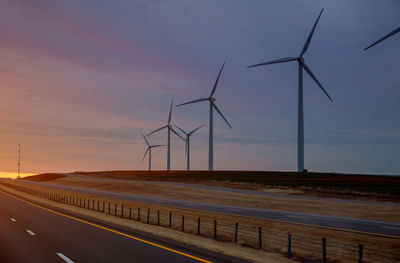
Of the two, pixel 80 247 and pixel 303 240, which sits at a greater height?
pixel 80 247

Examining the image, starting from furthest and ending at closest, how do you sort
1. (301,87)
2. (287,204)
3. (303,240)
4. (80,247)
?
(301,87) → (287,204) → (303,240) → (80,247)

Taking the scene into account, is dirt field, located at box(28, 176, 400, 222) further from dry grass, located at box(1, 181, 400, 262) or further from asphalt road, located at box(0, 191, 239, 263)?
asphalt road, located at box(0, 191, 239, 263)

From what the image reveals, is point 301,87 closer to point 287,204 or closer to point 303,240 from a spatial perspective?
point 287,204

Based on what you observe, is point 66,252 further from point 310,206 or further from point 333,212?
point 310,206

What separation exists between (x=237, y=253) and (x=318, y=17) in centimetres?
6387

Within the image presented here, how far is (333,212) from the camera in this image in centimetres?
3944

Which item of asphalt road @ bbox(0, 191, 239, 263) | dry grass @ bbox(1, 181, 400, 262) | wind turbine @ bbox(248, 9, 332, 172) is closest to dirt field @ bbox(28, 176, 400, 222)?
dry grass @ bbox(1, 181, 400, 262)

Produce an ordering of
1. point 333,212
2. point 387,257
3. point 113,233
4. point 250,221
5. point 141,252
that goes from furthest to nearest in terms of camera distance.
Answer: point 333,212 → point 250,221 → point 113,233 → point 387,257 → point 141,252

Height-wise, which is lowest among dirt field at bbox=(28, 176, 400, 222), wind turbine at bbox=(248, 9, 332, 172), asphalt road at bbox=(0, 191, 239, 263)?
dirt field at bbox=(28, 176, 400, 222)

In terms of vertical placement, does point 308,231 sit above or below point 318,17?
below

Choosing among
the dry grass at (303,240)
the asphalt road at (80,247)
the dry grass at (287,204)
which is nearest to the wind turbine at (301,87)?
the dry grass at (287,204)

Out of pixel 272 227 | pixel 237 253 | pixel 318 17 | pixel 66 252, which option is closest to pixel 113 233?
pixel 66 252

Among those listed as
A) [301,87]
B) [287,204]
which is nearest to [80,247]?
[287,204]

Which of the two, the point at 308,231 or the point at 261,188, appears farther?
the point at 261,188
